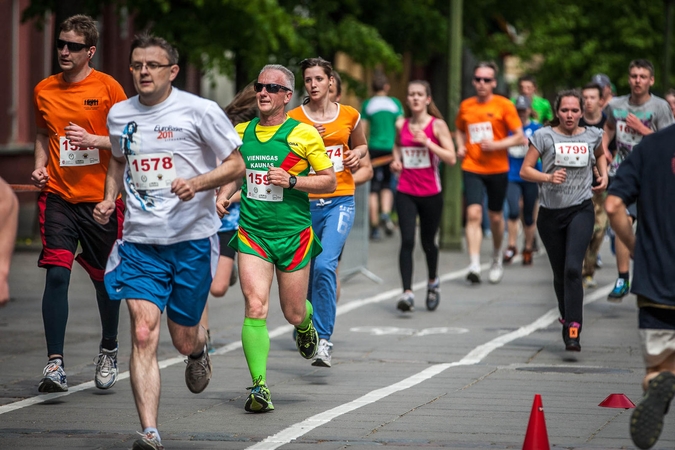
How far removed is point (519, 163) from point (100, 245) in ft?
32.5

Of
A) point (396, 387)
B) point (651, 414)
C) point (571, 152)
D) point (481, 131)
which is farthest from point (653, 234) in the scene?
point (481, 131)

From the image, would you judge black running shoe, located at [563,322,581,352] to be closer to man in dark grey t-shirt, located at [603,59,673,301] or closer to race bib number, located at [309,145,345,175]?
race bib number, located at [309,145,345,175]

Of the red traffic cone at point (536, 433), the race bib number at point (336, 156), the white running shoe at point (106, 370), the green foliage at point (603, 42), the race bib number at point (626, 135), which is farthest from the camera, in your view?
the green foliage at point (603, 42)

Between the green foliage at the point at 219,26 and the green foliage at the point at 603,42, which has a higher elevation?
the green foliage at the point at 603,42

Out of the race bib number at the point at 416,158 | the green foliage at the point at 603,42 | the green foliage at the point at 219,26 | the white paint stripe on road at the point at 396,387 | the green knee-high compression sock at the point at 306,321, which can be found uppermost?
the green foliage at the point at 603,42

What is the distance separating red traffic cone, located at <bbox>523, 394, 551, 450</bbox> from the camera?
6.05m

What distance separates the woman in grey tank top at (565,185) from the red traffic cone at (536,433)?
3.82 metres

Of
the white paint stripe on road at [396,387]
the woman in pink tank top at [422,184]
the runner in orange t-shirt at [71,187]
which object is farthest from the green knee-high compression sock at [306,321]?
the woman in pink tank top at [422,184]

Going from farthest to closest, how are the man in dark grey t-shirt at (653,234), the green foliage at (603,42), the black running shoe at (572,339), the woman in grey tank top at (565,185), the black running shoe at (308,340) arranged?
the green foliage at (603,42) → the woman in grey tank top at (565,185) → the black running shoe at (572,339) → the black running shoe at (308,340) → the man in dark grey t-shirt at (653,234)

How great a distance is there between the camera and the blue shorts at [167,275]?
22.1 feet

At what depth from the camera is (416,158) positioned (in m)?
12.7

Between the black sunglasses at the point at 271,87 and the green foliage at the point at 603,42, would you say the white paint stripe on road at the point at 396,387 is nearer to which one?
the black sunglasses at the point at 271,87

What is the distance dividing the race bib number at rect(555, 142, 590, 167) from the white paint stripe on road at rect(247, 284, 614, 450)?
58.4 inches

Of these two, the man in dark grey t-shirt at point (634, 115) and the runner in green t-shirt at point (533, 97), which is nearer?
the man in dark grey t-shirt at point (634, 115)
